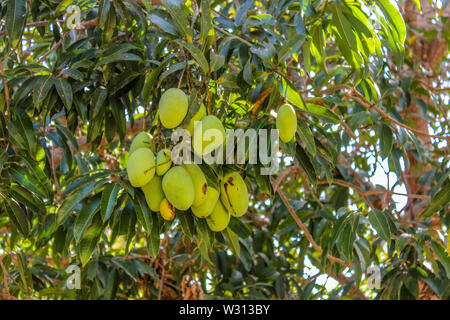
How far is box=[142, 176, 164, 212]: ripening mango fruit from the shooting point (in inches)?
55.1

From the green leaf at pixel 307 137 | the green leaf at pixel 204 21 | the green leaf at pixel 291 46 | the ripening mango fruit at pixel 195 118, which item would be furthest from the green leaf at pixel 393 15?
the ripening mango fruit at pixel 195 118

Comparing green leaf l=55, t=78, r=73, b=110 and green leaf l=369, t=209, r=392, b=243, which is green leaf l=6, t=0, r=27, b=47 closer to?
green leaf l=55, t=78, r=73, b=110

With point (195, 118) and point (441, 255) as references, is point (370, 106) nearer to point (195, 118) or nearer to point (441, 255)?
point (441, 255)

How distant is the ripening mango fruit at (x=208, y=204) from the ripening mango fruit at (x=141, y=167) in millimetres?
132

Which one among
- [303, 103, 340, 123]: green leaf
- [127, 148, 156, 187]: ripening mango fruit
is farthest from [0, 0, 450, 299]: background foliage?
[127, 148, 156, 187]: ripening mango fruit

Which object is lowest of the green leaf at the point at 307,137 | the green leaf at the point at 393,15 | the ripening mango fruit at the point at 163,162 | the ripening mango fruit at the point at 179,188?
the ripening mango fruit at the point at 179,188

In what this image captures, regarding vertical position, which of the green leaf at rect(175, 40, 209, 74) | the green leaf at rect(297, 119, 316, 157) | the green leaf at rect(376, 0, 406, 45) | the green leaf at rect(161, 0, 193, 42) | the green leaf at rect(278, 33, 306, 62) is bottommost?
the green leaf at rect(297, 119, 316, 157)

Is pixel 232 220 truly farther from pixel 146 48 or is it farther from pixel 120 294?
pixel 120 294

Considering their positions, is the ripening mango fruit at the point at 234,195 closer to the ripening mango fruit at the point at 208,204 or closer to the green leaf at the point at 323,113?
the ripening mango fruit at the point at 208,204

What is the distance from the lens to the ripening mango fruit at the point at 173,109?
136 centimetres

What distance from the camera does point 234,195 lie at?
1.43 metres

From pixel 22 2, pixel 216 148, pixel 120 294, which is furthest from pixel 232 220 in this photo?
pixel 120 294

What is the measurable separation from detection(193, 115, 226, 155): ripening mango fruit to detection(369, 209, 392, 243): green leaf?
0.79 meters
